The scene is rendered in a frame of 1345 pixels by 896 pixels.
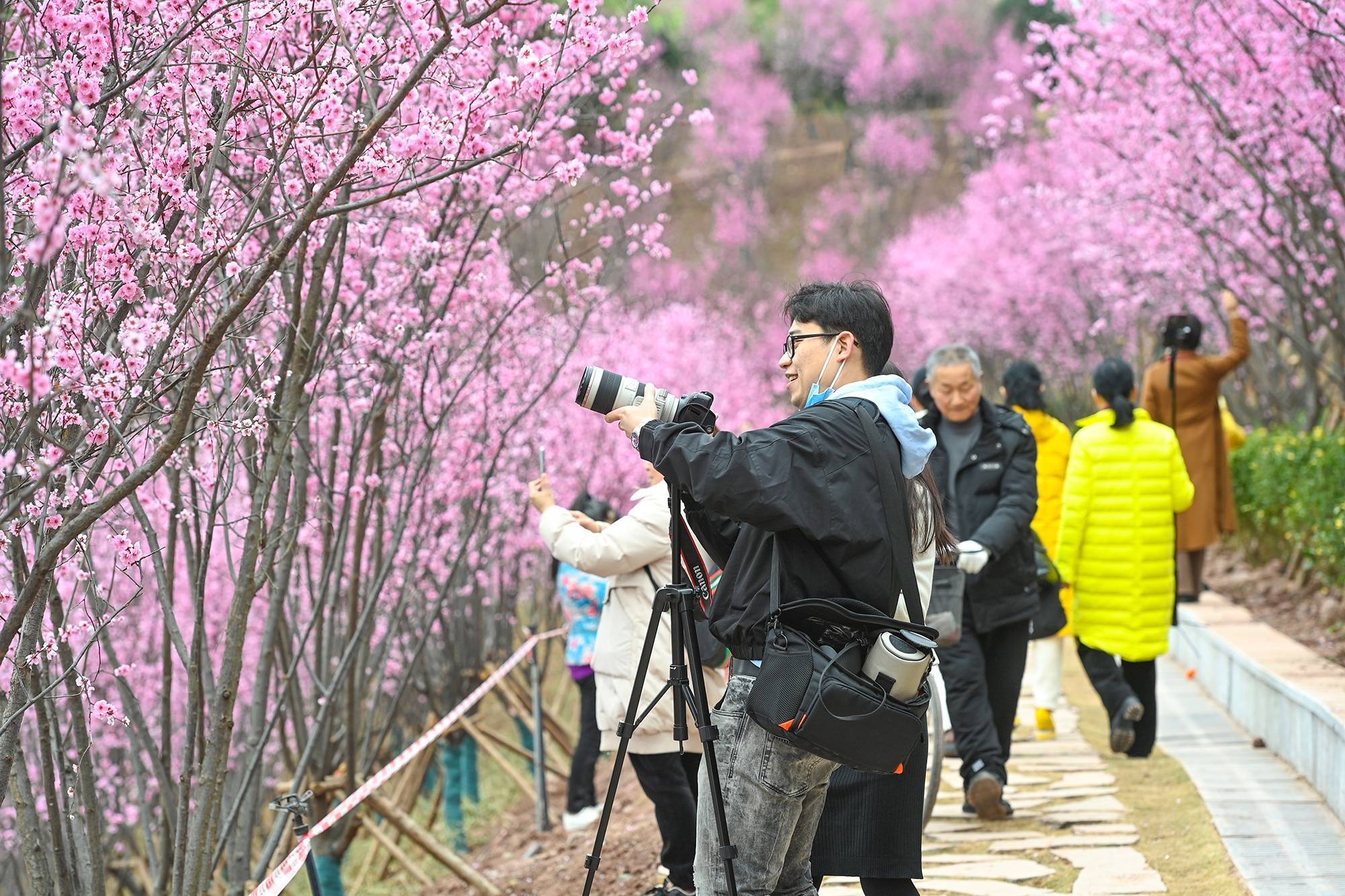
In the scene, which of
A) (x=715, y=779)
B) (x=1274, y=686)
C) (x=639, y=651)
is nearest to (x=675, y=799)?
(x=639, y=651)

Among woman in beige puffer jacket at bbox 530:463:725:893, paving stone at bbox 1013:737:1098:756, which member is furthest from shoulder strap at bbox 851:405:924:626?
paving stone at bbox 1013:737:1098:756

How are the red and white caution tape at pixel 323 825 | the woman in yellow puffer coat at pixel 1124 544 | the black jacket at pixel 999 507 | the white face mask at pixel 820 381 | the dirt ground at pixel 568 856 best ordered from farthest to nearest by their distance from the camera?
the woman in yellow puffer coat at pixel 1124 544, the dirt ground at pixel 568 856, the black jacket at pixel 999 507, the red and white caution tape at pixel 323 825, the white face mask at pixel 820 381

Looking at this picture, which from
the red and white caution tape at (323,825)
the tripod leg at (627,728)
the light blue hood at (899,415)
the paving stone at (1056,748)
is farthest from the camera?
the paving stone at (1056,748)

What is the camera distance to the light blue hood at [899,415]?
2.96 meters

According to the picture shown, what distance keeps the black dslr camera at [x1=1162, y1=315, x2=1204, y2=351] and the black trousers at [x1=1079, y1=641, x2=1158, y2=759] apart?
9.69 feet

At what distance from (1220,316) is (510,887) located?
9.76 m

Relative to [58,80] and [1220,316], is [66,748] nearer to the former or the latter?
[58,80]

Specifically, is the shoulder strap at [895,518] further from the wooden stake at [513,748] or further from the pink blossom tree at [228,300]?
the wooden stake at [513,748]

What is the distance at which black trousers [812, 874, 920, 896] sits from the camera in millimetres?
3305

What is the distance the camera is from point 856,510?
111 inches

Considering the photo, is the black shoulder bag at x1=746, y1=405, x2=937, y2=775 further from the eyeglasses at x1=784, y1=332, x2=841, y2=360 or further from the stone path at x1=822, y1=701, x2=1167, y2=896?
the stone path at x1=822, y1=701, x2=1167, y2=896

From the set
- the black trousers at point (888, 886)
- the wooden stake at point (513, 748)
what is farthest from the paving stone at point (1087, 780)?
the wooden stake at point (513, 748)

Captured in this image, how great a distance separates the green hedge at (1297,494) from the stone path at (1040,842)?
2.08 metres

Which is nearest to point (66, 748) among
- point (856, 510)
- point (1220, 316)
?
point (856, 510)
